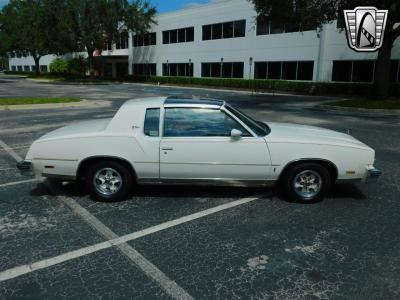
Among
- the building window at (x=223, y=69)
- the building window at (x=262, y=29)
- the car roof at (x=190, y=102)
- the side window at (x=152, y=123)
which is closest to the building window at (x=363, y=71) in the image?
the building window at (x=262, y=29)

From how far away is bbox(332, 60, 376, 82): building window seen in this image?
29.7 meters

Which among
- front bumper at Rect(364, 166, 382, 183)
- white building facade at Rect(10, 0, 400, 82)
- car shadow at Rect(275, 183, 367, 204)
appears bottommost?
car shadow at Rect(275, 183, 367, 204)

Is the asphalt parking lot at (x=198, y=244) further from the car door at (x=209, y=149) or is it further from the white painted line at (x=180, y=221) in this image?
the car door at (x=209, y=149)

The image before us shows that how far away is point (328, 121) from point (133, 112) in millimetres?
11187

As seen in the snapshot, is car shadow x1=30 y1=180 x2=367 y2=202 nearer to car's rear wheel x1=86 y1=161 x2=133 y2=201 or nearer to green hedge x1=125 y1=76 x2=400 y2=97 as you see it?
car's rear wheel x1=86 y1=161 x2=133 y2=201

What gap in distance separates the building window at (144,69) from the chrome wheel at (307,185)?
169 feet

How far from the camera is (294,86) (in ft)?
109

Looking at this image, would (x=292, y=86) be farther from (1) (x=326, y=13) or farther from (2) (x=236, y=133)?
(2) (x=236, y=133)

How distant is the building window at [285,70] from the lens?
1337 inches

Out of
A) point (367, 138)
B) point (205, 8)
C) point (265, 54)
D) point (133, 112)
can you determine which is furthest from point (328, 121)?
point (205, 8)

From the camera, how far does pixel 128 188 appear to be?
5.54 metres

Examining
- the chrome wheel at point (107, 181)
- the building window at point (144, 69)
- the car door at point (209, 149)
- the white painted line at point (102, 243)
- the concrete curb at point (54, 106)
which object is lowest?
the white painted line at point (102, 243)

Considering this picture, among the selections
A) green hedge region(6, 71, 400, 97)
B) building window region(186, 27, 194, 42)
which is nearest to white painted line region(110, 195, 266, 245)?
green hedge region(6, 71, 400, 97)

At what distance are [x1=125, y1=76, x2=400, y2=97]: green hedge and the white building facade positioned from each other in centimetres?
164
